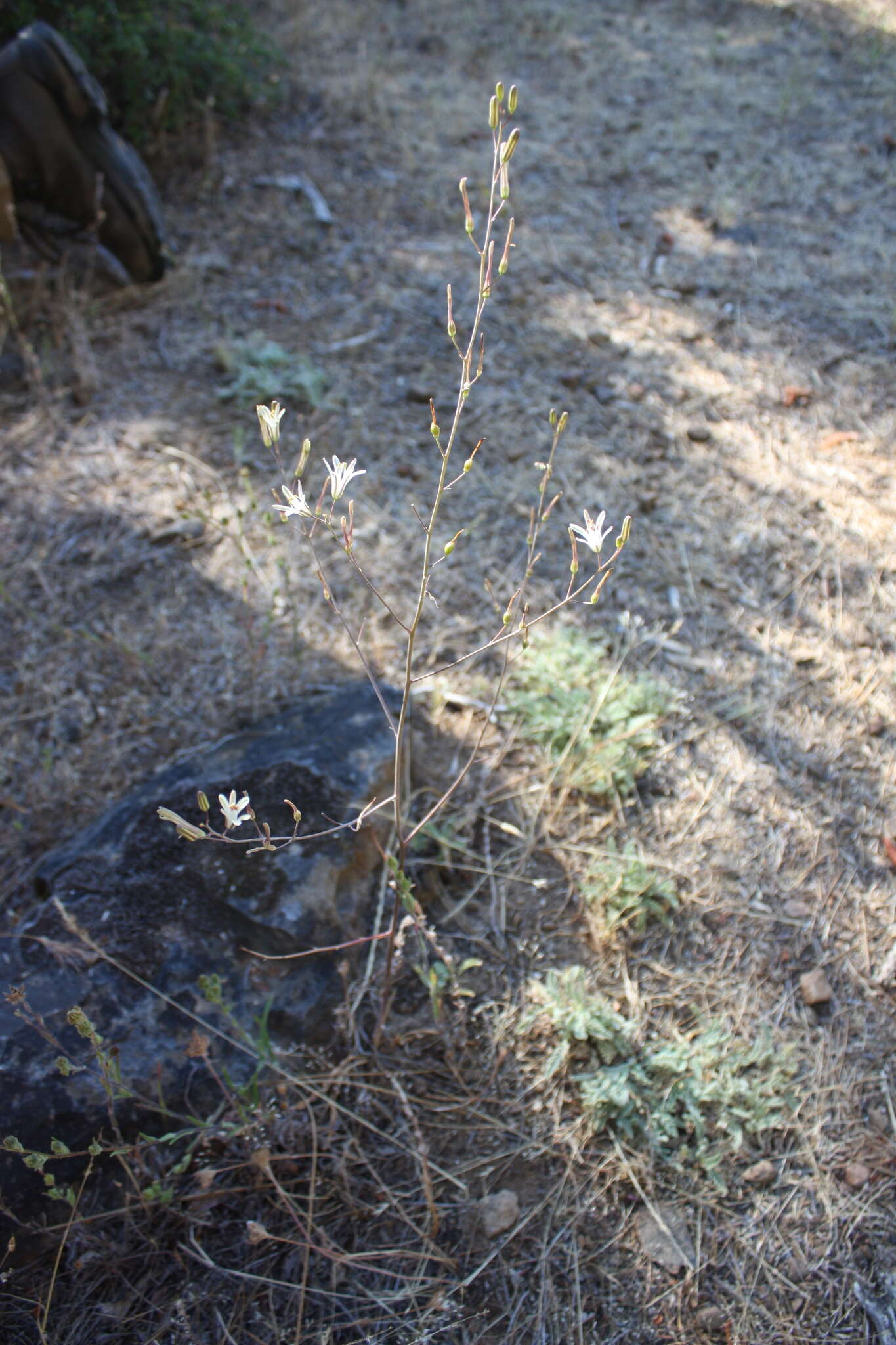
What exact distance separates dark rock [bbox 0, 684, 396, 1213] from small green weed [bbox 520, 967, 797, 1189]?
0.51 metres

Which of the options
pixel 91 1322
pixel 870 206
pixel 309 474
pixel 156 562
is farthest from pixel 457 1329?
pixel 870 206

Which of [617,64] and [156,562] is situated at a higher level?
[617,64]

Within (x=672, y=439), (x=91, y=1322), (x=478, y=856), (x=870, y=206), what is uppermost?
(x=870, y=206)

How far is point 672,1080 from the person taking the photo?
191 cm

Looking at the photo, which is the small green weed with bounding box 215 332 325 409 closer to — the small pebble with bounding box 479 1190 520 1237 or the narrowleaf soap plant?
the narrowleaf soap plant

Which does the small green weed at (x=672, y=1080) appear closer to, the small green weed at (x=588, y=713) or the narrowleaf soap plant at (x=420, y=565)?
the narrowleaf soap plant at (x=420, y=565)

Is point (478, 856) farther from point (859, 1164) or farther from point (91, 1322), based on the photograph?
point (91, 1322)

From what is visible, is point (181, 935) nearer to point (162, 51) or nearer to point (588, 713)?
point (588, 713)

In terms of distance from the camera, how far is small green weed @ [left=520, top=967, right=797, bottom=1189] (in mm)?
1844

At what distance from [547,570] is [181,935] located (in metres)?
1.62

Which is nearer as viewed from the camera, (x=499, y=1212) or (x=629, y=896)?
(x=499, y=1212)

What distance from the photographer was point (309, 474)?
315cm

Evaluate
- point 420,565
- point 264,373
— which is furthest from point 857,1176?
point 264,373

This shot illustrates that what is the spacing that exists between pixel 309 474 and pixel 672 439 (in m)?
1.36
